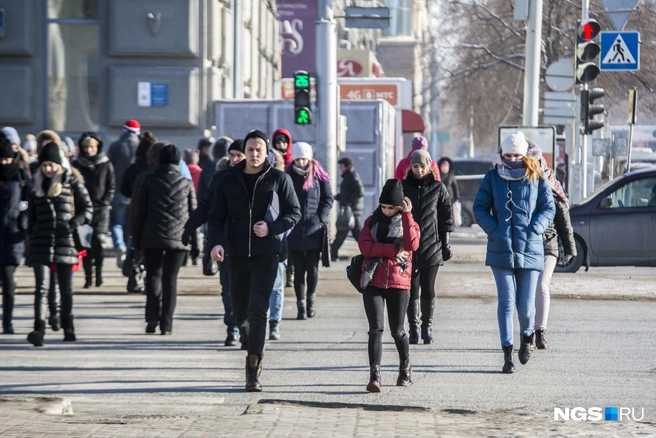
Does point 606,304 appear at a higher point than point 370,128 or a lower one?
lower

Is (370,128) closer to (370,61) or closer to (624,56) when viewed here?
(624,56)

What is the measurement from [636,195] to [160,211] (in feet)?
29.0

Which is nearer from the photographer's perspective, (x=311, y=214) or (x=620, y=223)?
(x=311, y=214)

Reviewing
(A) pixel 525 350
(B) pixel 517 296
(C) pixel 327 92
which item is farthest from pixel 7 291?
(C) pixel 327 92

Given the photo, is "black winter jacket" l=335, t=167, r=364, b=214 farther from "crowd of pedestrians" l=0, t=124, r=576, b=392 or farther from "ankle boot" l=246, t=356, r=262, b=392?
"ankle boot" l=246, t=356, r=262, b=392

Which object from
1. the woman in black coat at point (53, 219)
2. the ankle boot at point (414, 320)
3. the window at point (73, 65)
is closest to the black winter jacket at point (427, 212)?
the ankle boot at point (414, 320)

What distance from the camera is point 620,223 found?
1855cm

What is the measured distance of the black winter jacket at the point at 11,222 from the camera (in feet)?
38.0

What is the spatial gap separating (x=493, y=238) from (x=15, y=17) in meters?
16.1

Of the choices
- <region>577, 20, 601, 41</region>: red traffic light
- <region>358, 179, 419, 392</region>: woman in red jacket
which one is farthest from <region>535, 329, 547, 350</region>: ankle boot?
<region>577, 20, 601, 41</region>: red traffic light

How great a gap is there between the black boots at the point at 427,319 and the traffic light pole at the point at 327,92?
24.4ft

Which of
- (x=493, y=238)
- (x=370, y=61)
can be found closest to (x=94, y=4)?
(x=493, y=238)

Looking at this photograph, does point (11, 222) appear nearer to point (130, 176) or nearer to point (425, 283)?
point (130, 176)

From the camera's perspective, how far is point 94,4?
2409 cm
